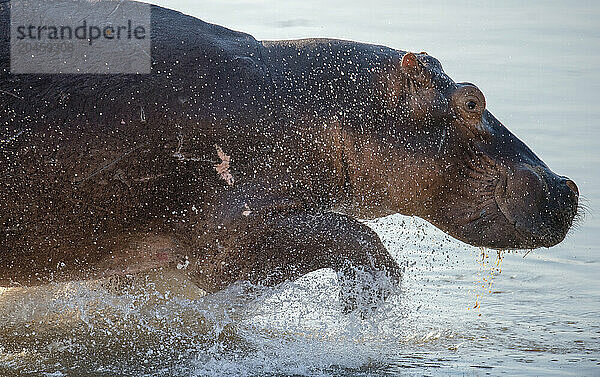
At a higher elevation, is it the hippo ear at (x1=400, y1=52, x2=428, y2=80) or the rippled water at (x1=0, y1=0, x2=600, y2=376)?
the hippo ear at (x1=400, y1=52, x2=428, y2=80)

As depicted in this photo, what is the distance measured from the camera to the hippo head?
18.1ft

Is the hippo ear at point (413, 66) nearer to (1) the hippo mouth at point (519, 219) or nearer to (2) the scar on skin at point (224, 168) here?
(1) the hippo mouth at point (519, 219)

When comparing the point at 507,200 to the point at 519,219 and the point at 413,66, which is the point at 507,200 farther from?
the point at 413,66

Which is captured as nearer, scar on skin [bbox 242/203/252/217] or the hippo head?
scar on skin [bbox 242/203/252/217]

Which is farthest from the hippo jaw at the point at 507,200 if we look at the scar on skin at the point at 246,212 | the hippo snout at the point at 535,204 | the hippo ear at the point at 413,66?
the scar on skin at the point at 246,212

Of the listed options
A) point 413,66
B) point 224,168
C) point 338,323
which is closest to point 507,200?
point 413,66

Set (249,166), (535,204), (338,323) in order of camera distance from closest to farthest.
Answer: (249,166) → (535,204) → (338,323)

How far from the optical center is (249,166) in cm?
527

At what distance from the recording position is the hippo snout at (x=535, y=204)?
5.48 m

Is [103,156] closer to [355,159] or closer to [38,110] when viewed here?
[38,110]

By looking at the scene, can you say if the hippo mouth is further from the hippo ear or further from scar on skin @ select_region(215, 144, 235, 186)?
scar on skin @ select_region(215, 144, 235, 186)

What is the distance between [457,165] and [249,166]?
43.9 inches

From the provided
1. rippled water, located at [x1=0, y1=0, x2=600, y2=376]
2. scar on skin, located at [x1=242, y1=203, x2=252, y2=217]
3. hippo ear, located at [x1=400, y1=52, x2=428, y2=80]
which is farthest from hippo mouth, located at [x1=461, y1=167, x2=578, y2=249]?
scar on skin, located at [x1=242, y1=203, x2=252, y2=217]

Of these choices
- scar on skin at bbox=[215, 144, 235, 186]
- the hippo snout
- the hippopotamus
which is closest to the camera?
the hippopotamus
